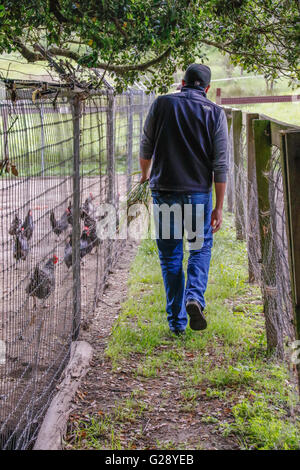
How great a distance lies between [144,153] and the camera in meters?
4.50

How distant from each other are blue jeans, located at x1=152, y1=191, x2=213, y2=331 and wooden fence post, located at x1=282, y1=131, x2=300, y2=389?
176 cm

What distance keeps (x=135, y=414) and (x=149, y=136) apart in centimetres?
208

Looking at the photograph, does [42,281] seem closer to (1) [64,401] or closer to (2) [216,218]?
(1) [64,401]

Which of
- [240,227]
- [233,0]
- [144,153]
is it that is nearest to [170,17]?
[233,0]

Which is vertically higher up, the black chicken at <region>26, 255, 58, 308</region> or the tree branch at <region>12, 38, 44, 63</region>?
the tree branch at <region>12, 38, 44, 63</region>

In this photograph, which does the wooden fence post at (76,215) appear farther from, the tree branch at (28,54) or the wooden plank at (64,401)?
the tree branch at (28,54)

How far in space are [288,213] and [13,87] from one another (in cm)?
140

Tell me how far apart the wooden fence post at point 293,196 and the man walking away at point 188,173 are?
1.67 metres

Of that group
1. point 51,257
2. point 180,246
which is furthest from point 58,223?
point 180,246

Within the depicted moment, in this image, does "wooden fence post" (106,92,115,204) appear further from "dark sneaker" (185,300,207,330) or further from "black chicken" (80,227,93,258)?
"dark sneaker" (185,300,207,330)

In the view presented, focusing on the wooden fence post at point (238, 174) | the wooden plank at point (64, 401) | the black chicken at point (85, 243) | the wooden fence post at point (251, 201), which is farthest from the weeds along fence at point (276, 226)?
the wooden fence post at point (238, 174)

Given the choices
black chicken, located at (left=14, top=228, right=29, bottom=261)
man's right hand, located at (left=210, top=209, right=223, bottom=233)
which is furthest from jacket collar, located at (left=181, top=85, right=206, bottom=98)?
black chicken, located at (left=14, top=228, right=29, bottom=261)

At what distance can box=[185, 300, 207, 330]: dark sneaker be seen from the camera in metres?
4.17
